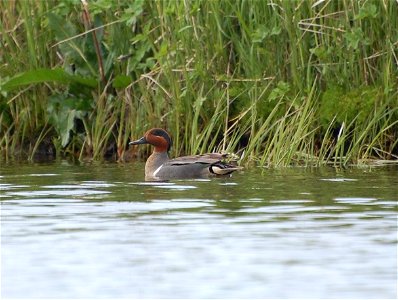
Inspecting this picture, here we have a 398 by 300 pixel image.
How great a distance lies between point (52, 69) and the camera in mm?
13156

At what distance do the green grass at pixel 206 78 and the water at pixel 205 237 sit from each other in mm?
899

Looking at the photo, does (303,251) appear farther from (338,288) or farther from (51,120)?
(51,120)

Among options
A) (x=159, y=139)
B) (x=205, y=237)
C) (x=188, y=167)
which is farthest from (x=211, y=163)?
(x=205, y=237)

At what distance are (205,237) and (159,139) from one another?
452 cm

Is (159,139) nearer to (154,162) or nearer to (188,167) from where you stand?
(154,162)

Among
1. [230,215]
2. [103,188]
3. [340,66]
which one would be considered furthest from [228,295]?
[340,66]

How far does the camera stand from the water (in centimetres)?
605

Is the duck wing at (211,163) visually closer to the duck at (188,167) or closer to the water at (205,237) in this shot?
the duck at (188,167)

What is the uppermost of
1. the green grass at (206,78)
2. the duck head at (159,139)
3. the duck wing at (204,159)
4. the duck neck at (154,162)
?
the green grass at (206,78)

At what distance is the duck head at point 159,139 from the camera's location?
38.5 ft

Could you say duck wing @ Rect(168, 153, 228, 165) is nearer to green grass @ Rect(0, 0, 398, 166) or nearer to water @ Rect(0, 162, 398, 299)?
water @ Rect(0, 162, 398, 299)

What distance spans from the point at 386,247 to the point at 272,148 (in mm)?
5029

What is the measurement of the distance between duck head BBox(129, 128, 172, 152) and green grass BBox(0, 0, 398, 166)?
275 millimetres

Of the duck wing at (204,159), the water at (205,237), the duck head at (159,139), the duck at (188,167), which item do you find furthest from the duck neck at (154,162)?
the water at (205,237)
